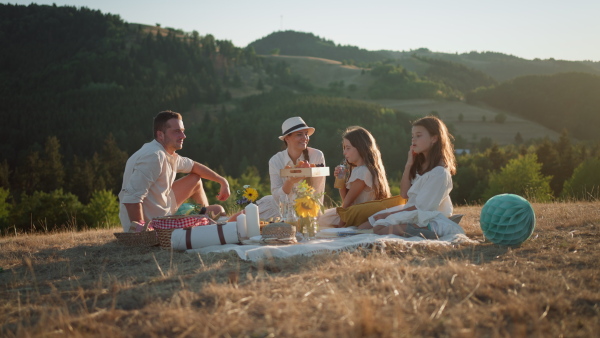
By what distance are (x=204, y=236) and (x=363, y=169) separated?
2527 millimetres

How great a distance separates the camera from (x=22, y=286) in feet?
15.5

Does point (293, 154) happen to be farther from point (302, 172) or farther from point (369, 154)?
point (302, 172)

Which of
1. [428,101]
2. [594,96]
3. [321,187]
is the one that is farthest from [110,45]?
[321,187]

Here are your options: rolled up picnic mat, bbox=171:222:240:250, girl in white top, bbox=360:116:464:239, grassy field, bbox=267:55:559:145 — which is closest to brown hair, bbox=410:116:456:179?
girl in white top, bbox=360:116:464:239

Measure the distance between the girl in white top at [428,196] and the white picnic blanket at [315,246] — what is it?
218 millimetres

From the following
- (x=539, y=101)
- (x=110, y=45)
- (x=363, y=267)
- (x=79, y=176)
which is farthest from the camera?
(x=110, y=45)

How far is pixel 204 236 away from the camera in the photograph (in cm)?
628

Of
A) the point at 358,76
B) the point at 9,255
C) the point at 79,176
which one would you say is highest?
the point at 358,76

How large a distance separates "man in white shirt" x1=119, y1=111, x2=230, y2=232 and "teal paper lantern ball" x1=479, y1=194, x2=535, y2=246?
3.65 metres

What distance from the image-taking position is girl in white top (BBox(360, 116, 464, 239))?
646 centimetres

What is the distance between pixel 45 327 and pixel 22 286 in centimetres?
158

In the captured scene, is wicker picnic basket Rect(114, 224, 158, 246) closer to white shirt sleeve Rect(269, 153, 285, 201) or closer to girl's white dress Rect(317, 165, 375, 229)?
white shirt sleeve Rect(269, 153, 285, 201)

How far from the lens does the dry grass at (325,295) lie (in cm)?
323

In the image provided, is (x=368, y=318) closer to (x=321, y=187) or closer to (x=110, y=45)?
(x=321, y=187)
